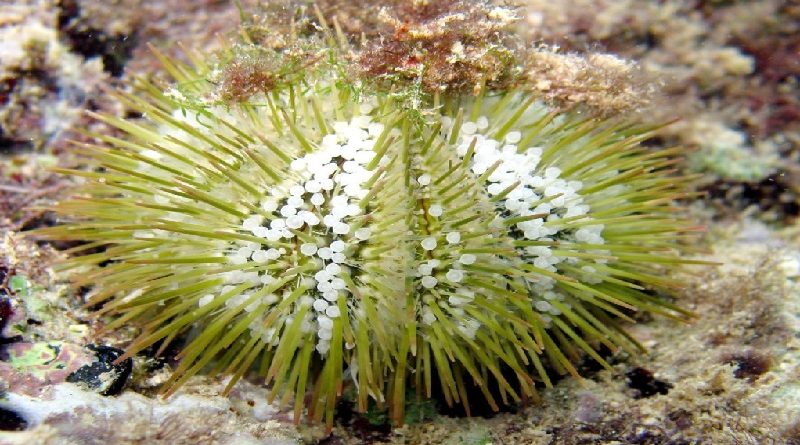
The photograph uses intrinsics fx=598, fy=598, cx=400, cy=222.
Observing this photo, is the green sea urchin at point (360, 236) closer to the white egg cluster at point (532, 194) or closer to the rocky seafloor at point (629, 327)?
the white egg cluster at point (532, 194)

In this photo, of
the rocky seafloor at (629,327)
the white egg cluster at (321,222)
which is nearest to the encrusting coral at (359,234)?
the white egg cluster at (321,222)

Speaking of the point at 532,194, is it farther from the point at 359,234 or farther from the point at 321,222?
the point at 321,222

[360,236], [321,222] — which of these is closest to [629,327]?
[360,236]

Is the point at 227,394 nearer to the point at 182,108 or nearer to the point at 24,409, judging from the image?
the point at 24,409

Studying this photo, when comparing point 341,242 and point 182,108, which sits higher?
point 182,108

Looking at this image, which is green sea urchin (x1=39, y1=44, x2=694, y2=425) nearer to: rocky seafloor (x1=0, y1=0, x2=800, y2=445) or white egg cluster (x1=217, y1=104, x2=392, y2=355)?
white egg cluster (x1=217, y1=104, x2=392, y2=355)

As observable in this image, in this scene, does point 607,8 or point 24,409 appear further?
point 607,8

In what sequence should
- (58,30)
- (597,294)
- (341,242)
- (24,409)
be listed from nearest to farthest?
1. (24,409)
2. (341,242)
3. (597,294)
4. (58,30)

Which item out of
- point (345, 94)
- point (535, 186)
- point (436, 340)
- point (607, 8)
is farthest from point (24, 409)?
point (607, 8)
